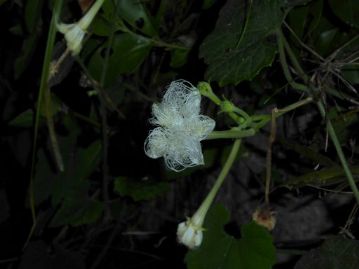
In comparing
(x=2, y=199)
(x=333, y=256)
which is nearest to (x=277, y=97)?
(x=333, y=256)

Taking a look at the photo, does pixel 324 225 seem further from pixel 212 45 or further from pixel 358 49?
pixel 212 45

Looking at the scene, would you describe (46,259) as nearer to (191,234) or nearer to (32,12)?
(32,12)

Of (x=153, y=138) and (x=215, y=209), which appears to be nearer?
(x=153, y=138)

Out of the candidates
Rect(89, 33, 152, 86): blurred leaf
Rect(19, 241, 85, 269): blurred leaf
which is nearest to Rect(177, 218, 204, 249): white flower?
Rect(89, 33, 152, 86): blurred leaf

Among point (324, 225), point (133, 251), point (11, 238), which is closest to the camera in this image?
point (324, 225)

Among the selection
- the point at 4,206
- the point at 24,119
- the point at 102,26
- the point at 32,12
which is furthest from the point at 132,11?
the point at 4,206

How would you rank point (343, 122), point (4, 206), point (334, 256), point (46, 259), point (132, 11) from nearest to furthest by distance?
point (334, 256) < point (343, 122) < point (132, 11) < point (46, 259) < point (4, 206)
